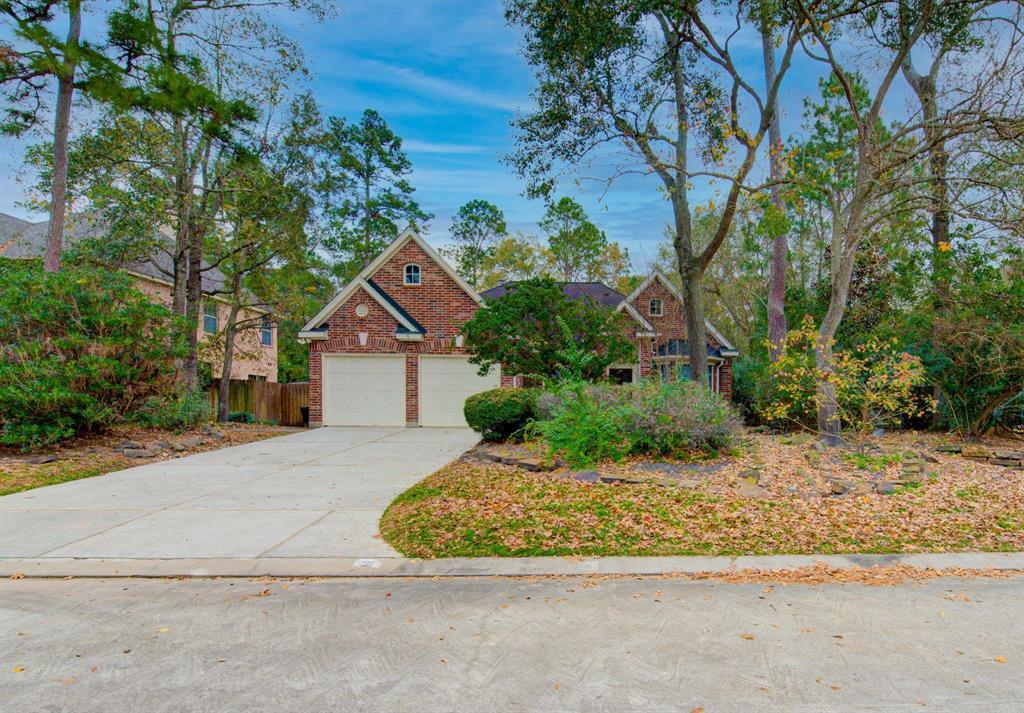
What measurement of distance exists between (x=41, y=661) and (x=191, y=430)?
35.6ft

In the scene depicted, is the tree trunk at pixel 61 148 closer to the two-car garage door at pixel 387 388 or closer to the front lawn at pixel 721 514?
the two-car garage door at pixel 387 388

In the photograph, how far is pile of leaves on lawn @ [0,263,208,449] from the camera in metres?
9.77

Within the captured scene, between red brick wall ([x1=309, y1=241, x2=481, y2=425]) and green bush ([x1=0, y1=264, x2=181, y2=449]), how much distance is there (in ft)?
20.0

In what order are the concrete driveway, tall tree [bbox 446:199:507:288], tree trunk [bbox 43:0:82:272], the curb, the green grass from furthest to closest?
tall tree [bbox 446:199:507:288]
tree trunk [bbox 43:0:82:272]
the concrete driveway
the green grass
the curb

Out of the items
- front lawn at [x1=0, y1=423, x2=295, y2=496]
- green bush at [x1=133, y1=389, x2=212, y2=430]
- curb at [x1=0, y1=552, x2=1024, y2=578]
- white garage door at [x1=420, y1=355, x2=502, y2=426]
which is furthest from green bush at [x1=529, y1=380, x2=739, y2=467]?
white garage door at [x1=420, y1=355, x2=502, y2=426]

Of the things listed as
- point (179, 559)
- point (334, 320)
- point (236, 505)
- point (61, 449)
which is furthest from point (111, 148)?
point (179, 559)

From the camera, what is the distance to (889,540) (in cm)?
532

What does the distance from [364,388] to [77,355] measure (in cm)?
790

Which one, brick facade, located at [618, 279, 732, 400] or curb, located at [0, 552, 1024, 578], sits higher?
brick facade, located at [618, 279, 732, 400]

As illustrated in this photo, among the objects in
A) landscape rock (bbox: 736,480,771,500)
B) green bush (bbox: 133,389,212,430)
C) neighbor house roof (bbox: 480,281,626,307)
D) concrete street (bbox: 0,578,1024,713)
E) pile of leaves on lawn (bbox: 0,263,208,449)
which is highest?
neighbor house roof (bbox: 480,281,626,307)

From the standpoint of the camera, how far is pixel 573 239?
1362 inches

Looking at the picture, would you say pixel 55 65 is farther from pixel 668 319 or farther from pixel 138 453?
pixel 668 319

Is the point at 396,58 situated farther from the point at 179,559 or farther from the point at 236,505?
the point at 179,559

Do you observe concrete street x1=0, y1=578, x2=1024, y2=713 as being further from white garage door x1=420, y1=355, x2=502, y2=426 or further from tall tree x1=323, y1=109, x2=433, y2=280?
tall tree x1=323, y1=109, x2=433, y2=280
